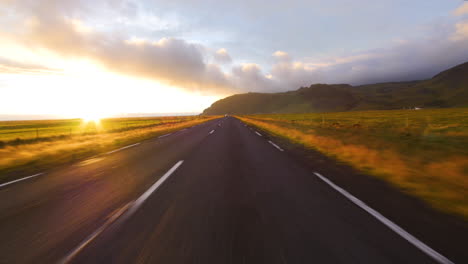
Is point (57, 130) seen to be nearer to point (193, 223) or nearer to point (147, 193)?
point (147, 193)

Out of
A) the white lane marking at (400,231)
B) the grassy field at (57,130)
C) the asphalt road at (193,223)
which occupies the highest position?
the grassy field at (57,130)

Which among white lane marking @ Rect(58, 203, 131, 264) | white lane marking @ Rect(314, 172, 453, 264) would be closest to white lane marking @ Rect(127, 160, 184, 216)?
white lane marking @ Rect(58, 203, 131, 264)

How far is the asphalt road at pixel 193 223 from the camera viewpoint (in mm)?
2393

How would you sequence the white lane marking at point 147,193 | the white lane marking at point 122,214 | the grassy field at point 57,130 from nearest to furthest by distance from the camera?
1. the white lane marking at point 122,214
2. the white lane marking at point 147,193
3. the grassy field at point 57,130

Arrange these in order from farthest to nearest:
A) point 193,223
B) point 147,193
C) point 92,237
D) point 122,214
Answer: point 147,193 < point 122,214 < point 193,223 < point 92,237

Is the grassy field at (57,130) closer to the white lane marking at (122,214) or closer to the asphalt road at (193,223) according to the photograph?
the asphalt road at (193,223)

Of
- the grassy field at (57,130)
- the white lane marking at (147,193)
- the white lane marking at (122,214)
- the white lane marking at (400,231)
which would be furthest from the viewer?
the grassy field at (57,130)

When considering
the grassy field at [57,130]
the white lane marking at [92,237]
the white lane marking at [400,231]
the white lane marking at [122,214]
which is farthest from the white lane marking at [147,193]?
the grassy field at [57,130]

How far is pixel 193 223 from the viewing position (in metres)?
3.10

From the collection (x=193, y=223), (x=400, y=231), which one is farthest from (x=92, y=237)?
(x=400, y=231)

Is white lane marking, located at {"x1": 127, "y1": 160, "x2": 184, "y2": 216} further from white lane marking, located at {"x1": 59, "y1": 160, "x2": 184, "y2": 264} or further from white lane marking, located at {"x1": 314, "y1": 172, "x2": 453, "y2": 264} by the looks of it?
white lane marking, located at {"x1": 314, "y1": 172, "x2": 453, "y2": 264}

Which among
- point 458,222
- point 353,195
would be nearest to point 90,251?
point 353,195

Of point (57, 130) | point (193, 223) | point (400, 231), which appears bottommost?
point (400, 231)

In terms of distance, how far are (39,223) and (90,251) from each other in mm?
1412
